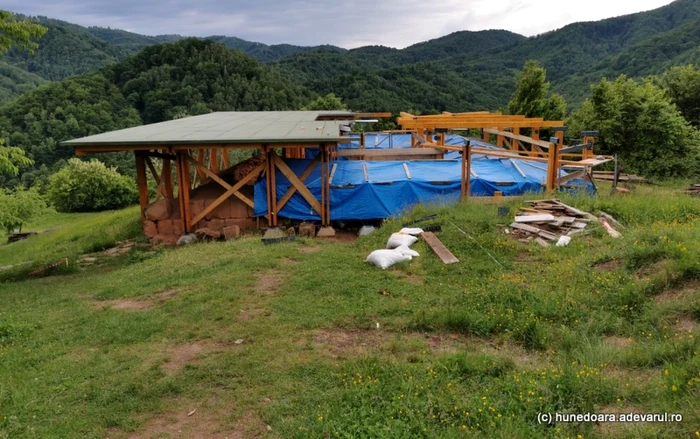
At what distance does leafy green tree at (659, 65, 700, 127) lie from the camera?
23875 mm

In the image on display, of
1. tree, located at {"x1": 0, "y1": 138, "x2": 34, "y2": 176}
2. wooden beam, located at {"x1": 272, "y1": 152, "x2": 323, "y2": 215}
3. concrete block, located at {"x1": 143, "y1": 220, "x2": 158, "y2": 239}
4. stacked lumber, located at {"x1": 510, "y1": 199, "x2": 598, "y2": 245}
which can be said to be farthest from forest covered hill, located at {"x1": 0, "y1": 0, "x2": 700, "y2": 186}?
tree, located at {"x1": 0, "y1": 138, "x2": 34, "y2": 176}

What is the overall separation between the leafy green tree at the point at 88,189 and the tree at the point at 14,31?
2911 centimetres

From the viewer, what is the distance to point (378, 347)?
4.83 meters

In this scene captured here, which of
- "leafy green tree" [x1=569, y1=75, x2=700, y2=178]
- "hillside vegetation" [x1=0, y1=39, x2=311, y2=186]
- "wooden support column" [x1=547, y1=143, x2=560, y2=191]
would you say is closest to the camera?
"wooden support column" [x1=547, y1=143, x2=560, y2=191]

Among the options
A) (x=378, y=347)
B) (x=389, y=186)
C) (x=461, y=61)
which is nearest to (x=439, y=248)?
(x=378, y=347)

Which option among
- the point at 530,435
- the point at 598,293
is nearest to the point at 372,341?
the point at 530,435

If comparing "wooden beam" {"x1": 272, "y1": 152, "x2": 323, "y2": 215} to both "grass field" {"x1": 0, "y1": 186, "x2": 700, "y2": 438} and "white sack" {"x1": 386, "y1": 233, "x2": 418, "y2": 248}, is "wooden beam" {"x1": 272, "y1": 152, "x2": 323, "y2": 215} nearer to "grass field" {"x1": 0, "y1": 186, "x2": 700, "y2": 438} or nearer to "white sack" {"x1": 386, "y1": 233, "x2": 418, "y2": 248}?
"white sack" {"x1": 386, "y1": 233, "x2": 418, "y2": 248}

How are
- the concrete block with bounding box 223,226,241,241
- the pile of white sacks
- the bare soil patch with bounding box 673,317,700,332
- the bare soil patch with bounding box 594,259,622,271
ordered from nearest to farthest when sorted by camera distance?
the bare soil patch with bounding box 673,317,700,332 < the bare soil patch with bounding box 594,259,622,271 < the pile of white sacks < the concrete block with bounding box 223,226,241,241

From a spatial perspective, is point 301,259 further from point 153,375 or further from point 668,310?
point 668,310

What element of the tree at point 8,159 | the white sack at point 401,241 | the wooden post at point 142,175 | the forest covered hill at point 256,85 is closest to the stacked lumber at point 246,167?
the wooden post at point 142,175

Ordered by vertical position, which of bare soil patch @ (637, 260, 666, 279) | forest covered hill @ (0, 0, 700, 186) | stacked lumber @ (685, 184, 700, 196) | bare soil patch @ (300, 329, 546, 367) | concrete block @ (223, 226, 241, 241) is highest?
forest covered hill @ (0, 0, 700, 186)

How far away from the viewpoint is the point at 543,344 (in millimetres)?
4531

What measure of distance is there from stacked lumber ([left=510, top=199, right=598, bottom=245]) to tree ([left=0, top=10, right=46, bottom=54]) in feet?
36.1

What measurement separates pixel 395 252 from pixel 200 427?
4542mm
